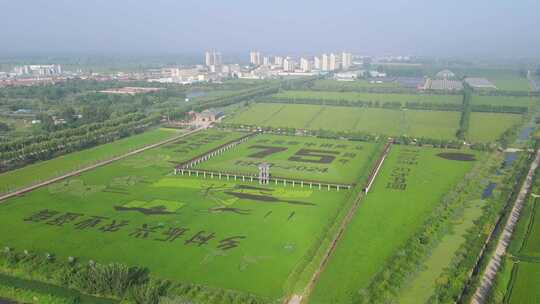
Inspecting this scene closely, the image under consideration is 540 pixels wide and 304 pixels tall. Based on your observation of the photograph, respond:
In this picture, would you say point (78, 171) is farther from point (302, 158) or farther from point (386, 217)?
point (386, 217)

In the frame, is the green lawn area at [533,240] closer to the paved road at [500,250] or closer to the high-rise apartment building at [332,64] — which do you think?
the paved road at [500,250]

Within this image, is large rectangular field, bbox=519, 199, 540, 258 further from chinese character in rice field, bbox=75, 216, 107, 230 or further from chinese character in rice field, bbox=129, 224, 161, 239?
chinese character in rice field, bbox=75, 216, 107, 230

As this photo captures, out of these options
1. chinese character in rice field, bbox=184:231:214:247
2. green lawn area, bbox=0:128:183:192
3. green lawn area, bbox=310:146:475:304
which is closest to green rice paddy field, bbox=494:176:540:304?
green lawn area, bbox=310:146:475:304

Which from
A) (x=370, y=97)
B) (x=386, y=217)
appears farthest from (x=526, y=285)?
(x=370, y=97)

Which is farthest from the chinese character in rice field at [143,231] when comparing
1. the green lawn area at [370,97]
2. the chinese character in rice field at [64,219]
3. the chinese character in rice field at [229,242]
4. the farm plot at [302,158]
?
the green lawn area at [370,97]

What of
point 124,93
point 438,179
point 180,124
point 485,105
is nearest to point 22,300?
point 438,179
